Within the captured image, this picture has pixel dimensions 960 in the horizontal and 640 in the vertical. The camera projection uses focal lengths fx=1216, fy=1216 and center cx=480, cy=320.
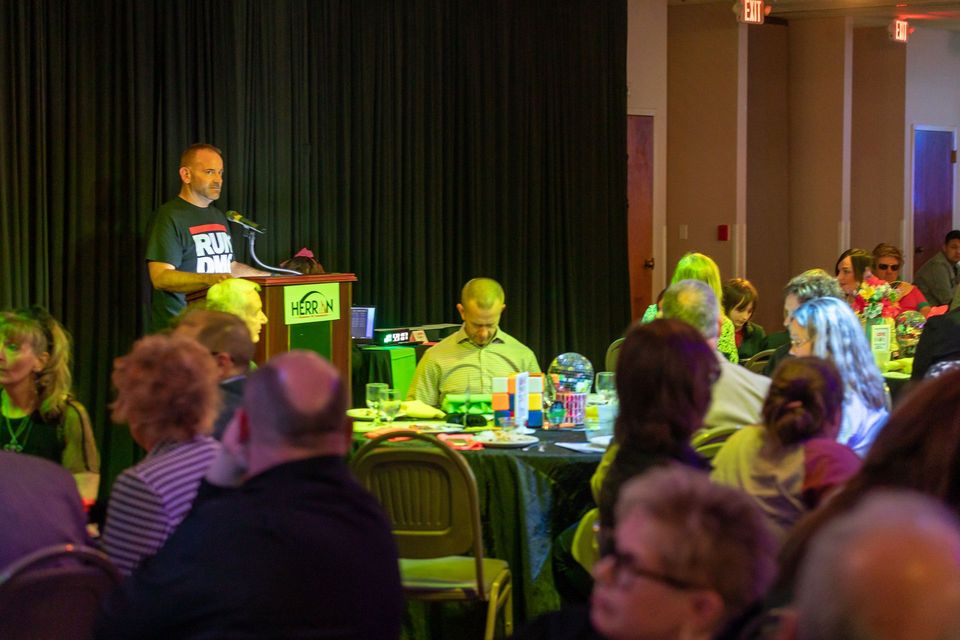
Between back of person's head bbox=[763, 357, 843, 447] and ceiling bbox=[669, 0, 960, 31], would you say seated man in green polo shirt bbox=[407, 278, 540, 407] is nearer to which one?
back of person's head bbox=[763, 357, 843, 447]

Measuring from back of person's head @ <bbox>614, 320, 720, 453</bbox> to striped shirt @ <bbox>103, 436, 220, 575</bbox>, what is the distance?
100 cm

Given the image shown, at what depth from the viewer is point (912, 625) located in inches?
45.2

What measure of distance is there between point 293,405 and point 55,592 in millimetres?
592

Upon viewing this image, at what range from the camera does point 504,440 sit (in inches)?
171

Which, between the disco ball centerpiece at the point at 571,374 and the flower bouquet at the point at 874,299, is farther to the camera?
the flower bouquet at the point at 874,299

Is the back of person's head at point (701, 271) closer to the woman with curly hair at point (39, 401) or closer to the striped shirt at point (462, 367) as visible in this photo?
the striped shirt at point (462, 367)

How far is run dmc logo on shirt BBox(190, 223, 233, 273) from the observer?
612 cm

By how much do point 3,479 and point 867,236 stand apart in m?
10.9

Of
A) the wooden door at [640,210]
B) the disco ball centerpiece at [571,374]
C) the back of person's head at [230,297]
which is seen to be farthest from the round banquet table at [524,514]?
the wooden door at [640,210]

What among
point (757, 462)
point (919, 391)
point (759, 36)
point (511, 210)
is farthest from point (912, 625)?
point (759, 36)

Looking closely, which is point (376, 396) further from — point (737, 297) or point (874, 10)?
point (874, 10)

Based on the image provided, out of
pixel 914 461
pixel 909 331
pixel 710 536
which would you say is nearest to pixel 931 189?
pixel 909 331

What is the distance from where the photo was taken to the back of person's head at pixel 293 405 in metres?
2.09

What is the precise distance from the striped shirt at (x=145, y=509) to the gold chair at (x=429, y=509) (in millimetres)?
1138
